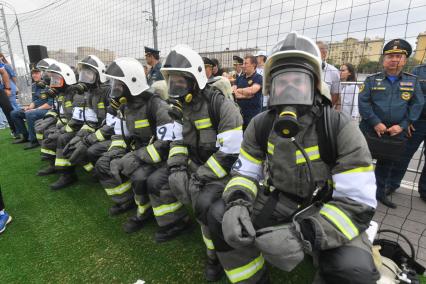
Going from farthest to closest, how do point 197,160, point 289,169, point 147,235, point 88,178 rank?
point 88,178 → point 147,235 → point 197,160 → point 289,169

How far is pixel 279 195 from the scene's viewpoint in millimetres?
1879

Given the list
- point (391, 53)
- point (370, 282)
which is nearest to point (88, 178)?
point (370, 282)

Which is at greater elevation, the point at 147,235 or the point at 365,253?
the point at 365,253

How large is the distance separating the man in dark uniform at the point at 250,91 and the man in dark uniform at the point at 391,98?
65.6 inches

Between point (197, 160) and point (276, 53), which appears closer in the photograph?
point (276, 53)

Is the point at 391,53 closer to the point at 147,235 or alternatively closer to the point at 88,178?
the point at 147,235

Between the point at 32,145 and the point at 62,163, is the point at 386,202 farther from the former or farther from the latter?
the point at 32,145

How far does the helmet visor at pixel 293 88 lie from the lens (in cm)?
151

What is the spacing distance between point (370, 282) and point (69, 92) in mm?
5175

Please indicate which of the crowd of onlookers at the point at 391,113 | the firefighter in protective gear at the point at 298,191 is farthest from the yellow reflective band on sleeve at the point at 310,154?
the crowd of onlookers at the point at 391,113

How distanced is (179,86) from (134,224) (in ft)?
5.62

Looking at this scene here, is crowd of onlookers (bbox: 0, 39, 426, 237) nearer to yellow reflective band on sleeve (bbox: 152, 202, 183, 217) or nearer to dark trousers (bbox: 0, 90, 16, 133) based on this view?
yellow reflective band on sleeve (bbox: 152, 202, 183, 217)

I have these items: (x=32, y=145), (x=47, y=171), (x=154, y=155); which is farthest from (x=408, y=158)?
(x=32, y=145)

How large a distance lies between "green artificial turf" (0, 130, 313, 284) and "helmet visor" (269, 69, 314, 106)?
1617 mm
